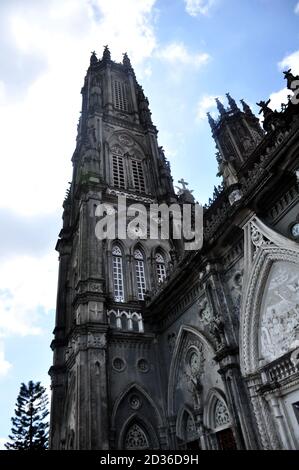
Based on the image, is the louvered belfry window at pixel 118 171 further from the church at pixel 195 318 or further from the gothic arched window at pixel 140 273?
the gothic arched window at pixel 140 273

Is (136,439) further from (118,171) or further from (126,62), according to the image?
(126,62)

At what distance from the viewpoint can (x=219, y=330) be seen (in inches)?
534

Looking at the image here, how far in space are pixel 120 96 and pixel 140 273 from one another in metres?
23.0

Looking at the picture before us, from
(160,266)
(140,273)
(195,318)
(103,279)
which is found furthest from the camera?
(160,266)

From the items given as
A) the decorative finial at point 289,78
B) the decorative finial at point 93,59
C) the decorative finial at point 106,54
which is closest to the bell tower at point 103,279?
the decorative finial at point 106,54

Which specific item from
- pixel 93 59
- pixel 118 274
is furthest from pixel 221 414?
pixel 93 59

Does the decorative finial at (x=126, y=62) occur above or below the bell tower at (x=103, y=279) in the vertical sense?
above

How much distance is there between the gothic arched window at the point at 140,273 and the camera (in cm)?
2138

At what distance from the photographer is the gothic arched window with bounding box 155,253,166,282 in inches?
901

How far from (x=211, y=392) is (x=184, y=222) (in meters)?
11.9

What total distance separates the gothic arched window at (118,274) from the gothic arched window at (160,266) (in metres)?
2.60

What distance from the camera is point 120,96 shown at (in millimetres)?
37406

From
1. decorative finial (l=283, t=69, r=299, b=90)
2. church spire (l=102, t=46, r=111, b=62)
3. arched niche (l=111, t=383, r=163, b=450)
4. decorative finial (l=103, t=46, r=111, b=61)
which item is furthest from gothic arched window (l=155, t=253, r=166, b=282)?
decorative finial (l=103, t=46, r=111, b=61)
